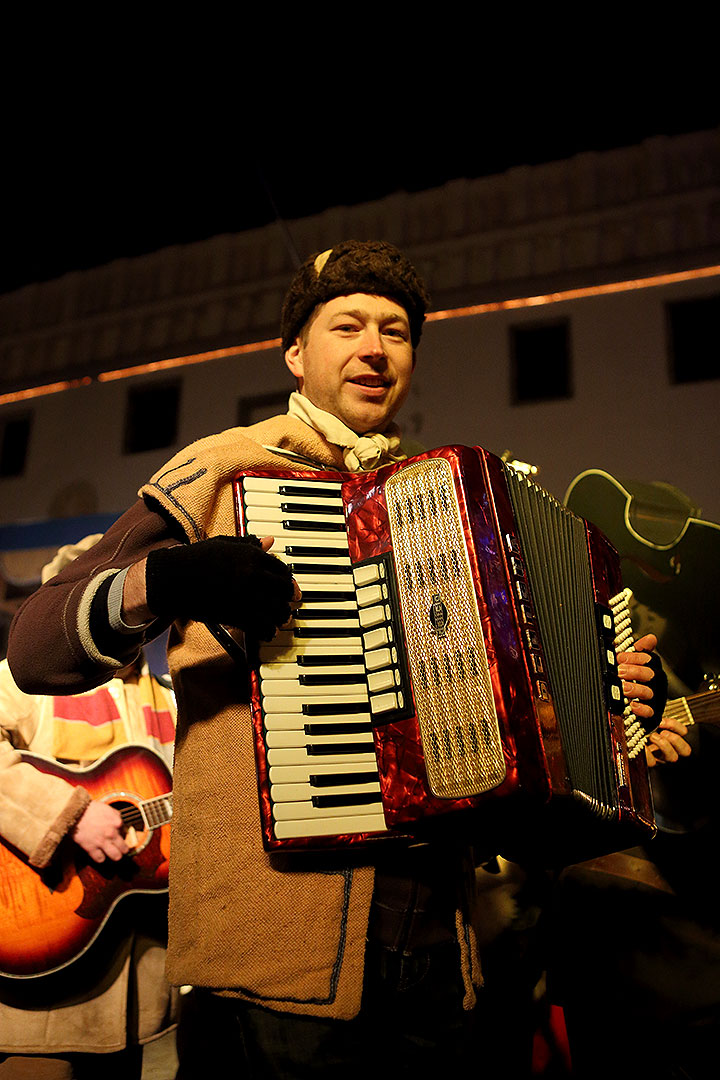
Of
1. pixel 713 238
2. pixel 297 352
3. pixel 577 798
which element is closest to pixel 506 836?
pixel 577 798

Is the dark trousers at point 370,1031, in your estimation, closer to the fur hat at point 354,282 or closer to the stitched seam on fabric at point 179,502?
the stitched seam on fabric at point 179,502

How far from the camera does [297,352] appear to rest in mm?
1737

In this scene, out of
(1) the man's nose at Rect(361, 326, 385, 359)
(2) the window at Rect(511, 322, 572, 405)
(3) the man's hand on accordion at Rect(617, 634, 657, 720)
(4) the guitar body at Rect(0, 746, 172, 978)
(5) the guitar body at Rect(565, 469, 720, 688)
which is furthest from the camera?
(2) the window at Rect(511, 322, 572, 405)

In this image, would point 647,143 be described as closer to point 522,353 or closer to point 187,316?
point 522,353

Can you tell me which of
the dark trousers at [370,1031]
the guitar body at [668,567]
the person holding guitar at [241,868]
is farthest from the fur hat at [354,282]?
the dark trousers at [370,1031]

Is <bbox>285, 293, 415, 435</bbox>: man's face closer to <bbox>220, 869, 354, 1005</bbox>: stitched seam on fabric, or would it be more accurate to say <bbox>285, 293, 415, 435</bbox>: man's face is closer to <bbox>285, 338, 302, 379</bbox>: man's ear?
<bbox>285, 338, 302, 379</bbox>: man's ear

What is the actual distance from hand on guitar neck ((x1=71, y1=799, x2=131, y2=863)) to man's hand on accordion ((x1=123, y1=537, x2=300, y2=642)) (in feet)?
4.03

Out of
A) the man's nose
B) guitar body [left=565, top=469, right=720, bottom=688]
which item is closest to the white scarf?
the man's nose

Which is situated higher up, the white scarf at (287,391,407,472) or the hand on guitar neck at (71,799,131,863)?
the white scarf at (287,391,407,472)

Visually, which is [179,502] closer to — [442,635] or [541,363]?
[442,635]

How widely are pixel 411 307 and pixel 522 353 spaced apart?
2067 millimetres

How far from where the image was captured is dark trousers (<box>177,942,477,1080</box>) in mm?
1162

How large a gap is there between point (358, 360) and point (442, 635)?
0.67 meters

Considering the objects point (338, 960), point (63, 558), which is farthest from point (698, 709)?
point (63, 558)
